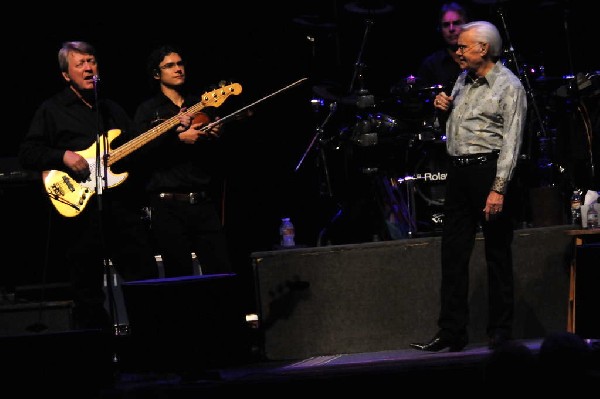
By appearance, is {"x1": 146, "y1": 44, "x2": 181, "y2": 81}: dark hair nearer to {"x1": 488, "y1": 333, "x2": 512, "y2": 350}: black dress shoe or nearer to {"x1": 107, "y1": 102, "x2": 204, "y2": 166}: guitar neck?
{"x1": 107, "y1": 102, "x2": 204, "y2": 166}: guitar neck

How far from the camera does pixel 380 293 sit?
23.9 feet

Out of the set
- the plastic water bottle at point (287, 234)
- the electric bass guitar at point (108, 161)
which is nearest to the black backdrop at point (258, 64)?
the plastic water bottle at point (287, 234)

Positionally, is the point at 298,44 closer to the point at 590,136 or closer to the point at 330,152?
the point at 330,152

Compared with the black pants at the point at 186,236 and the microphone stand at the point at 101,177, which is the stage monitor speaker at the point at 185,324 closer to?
the microphone stand at the point at 101,177

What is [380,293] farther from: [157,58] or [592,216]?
[157,58]

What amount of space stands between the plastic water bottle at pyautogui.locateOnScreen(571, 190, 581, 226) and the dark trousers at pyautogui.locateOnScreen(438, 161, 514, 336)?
116cm

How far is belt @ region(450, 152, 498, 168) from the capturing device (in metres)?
6.51

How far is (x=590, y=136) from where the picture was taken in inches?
331

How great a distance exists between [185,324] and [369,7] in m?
4.57

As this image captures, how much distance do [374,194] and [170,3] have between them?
259cm

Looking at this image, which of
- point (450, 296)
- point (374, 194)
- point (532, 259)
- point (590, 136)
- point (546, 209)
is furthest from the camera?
point (374, 194)

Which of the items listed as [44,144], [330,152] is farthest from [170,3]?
[44,144]

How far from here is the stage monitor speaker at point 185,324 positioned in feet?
18.4

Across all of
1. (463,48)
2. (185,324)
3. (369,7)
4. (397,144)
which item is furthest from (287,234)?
(185,324)
